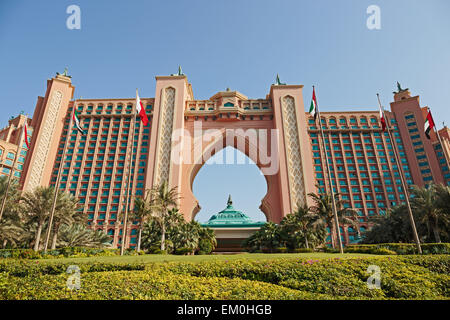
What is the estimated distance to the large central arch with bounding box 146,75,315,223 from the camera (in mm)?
61625

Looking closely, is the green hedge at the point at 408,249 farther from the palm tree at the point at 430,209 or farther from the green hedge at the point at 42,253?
the green hedge at the point at 42,253

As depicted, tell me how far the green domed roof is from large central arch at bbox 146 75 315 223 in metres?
4.90

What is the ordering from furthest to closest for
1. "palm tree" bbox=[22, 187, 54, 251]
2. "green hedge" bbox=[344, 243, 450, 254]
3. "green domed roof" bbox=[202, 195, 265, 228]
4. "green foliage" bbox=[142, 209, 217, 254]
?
1. "green domed roof" bbox=[202, 195, 265, 228]
2. "green foliage" bbox=[142, 209, 217, 254]
3. "palm tree" bbox=[22, 187, 54, 251]
4. "green hedge" bbox=[344, 243, 450, 254]

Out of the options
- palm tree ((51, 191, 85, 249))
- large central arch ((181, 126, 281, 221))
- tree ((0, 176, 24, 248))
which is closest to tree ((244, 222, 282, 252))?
large central arch ((181, 126, 281, 221))

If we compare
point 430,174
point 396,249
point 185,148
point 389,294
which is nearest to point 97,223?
point 185,148

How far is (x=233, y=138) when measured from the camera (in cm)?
7269

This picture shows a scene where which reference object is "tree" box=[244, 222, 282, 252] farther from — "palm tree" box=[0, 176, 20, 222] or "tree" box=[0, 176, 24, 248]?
"palm tree" box=[0, 176, 20, 222]

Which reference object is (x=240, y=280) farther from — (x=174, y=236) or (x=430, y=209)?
(x=430, y=209)

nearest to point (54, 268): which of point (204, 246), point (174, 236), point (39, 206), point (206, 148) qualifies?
point (39, 206)

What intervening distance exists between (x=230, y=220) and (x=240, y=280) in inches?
2008

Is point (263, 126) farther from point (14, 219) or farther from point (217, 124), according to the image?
point (14, 219)

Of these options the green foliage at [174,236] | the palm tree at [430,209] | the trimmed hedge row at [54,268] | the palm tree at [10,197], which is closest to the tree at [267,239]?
the green foliage at [174,236]

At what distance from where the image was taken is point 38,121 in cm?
7156

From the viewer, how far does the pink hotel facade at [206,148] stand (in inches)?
2516
